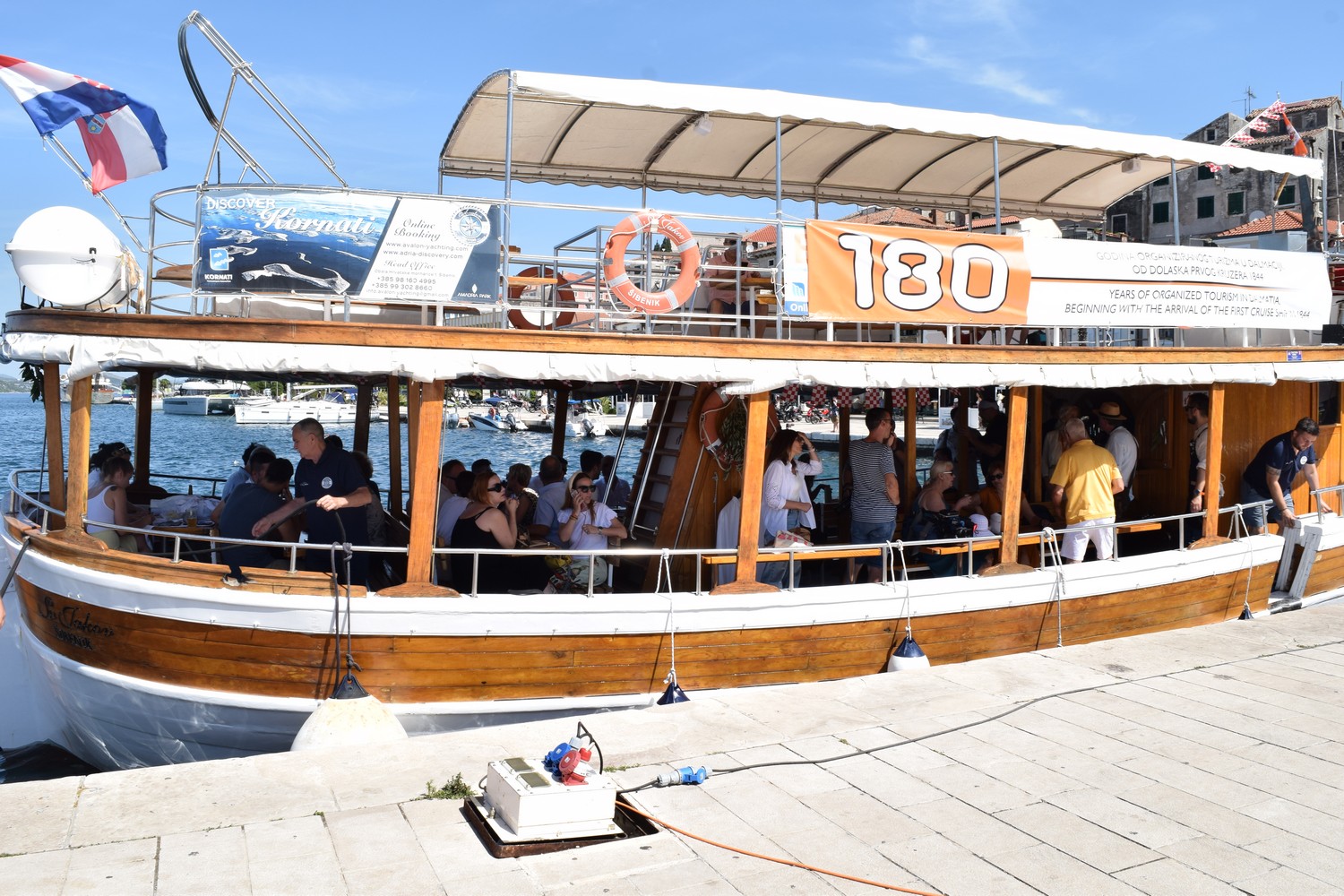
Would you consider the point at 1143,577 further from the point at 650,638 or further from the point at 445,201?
the point at 445,201

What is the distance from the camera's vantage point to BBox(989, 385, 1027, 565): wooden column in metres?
9.02

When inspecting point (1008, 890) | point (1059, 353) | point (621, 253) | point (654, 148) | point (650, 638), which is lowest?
point (1008, 890)

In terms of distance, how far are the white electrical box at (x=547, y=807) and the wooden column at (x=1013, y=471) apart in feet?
16.7

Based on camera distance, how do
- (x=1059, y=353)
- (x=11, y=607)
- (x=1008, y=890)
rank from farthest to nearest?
(x=11, y=607)
(x=1059, y=353)
(x=1008, y=890)

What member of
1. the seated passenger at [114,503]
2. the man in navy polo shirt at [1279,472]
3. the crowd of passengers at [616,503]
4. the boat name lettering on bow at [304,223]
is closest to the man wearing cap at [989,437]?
the crowd of passengers at [616,503]

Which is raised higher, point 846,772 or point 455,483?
point 455,483

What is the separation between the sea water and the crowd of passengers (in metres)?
1.46

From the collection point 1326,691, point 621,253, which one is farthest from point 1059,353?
point 621,253

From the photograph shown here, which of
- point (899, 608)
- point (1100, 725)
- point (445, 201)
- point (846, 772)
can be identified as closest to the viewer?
point (846, 772)

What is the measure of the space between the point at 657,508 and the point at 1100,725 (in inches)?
160

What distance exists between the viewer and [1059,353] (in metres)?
9.28

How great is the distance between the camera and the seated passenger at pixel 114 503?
8.27m

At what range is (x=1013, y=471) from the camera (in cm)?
900

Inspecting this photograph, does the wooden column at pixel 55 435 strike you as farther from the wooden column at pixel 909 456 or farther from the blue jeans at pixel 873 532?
the wooden column at pixel 909 456
